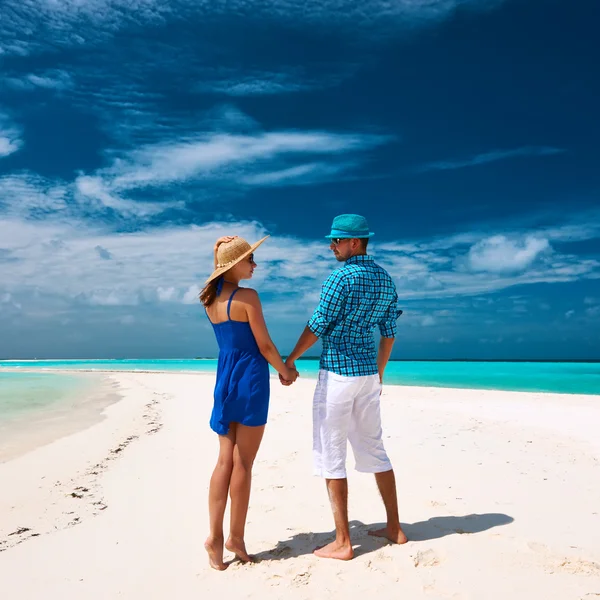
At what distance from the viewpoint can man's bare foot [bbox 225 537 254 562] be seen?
3443 mm

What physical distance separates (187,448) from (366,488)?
10.6ft

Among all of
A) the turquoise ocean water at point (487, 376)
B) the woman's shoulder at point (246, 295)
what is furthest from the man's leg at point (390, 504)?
the turquoise ocean water at point (487, 376)

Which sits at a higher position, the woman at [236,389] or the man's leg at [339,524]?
the woman at [236,389]

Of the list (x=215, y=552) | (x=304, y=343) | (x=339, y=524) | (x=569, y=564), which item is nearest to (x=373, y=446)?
(x=339, y=524)

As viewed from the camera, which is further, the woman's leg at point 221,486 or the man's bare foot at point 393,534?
the man's bare foot at point 393,534

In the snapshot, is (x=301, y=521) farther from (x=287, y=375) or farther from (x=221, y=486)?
(x=287, y=375)

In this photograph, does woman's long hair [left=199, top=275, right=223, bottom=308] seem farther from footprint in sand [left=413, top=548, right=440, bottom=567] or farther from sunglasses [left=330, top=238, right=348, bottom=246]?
footprint in sand [left=413, top=548, right=440, bottom=567]

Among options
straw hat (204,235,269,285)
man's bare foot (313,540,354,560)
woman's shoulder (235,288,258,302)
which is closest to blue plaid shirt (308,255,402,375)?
woman's shoulder (235,288,258,302)

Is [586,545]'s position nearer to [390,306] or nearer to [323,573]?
[323,573]

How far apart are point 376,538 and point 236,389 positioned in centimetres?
153

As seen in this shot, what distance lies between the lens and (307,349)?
3.50m

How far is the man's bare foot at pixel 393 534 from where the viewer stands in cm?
367

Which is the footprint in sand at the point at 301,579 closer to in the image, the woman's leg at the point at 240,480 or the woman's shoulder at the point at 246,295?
the woman's leg at the point at 240,480

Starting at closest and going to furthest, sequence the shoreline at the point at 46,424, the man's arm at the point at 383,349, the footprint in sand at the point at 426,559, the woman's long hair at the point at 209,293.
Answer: the footprint in sand at the point at 426,559
the woman's long hair at the point at 209,293
the man's arm at the point at 383,349
the shoreline at the point at 46,424
